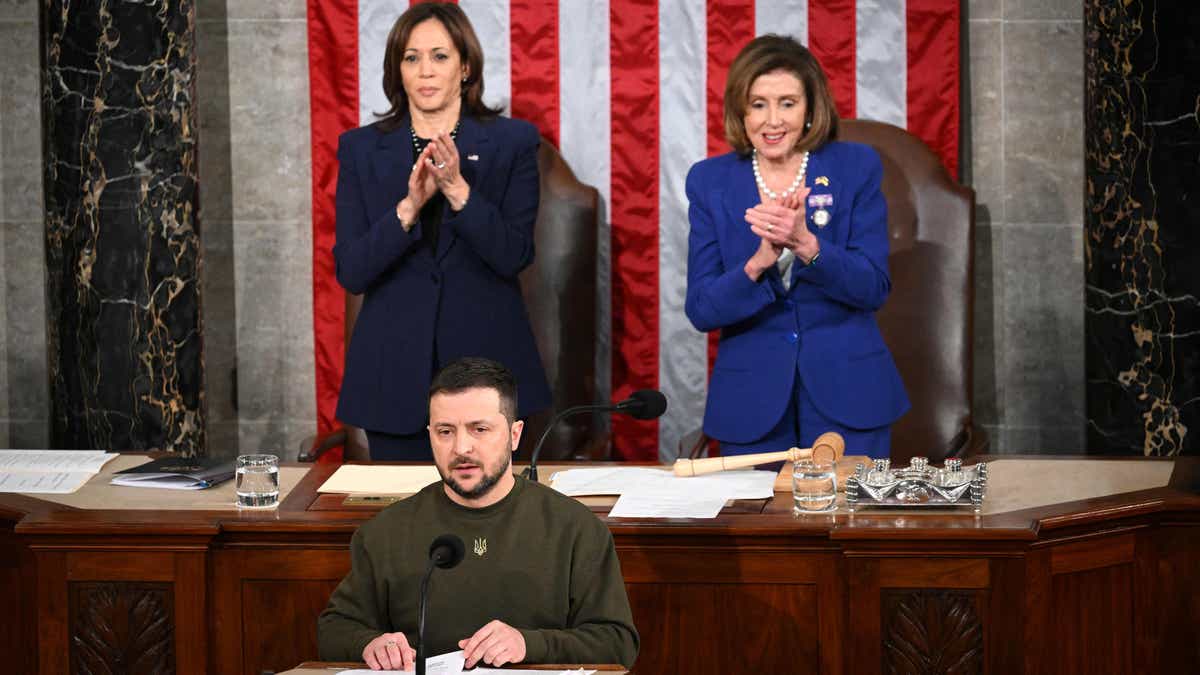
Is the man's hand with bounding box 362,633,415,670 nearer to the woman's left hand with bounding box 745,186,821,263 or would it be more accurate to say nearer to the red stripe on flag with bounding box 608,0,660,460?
the woman's left hand with bounding box 745,186,821,263

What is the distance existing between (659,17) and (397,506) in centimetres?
316

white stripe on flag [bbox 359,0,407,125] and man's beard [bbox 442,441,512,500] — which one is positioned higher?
white stripe on flag [bbox 359,0,407,125]

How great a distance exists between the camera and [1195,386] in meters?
5.14

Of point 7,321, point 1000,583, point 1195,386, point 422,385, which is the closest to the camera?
point 1000,583

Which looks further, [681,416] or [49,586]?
[681,416]

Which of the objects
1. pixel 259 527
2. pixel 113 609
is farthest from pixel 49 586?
pixel 259 527

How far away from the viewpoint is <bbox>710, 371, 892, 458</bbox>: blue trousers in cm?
437

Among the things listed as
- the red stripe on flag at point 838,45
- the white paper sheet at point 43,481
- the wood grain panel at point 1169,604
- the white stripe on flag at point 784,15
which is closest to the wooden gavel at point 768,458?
the wood grain panel at point 1169,604

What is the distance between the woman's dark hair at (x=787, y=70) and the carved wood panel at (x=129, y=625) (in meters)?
1.97

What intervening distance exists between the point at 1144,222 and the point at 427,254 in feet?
7.59

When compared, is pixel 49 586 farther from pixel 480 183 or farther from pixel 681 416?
pixel 681 416

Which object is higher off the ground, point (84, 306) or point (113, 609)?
point (84, 306)

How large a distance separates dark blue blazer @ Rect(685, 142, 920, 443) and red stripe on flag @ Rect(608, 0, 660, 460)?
4.52ft

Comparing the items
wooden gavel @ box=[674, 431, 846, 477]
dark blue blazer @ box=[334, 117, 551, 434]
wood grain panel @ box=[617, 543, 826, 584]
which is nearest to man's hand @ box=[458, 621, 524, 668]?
wood grain panel @ box=[617, 543, 826, 584]
